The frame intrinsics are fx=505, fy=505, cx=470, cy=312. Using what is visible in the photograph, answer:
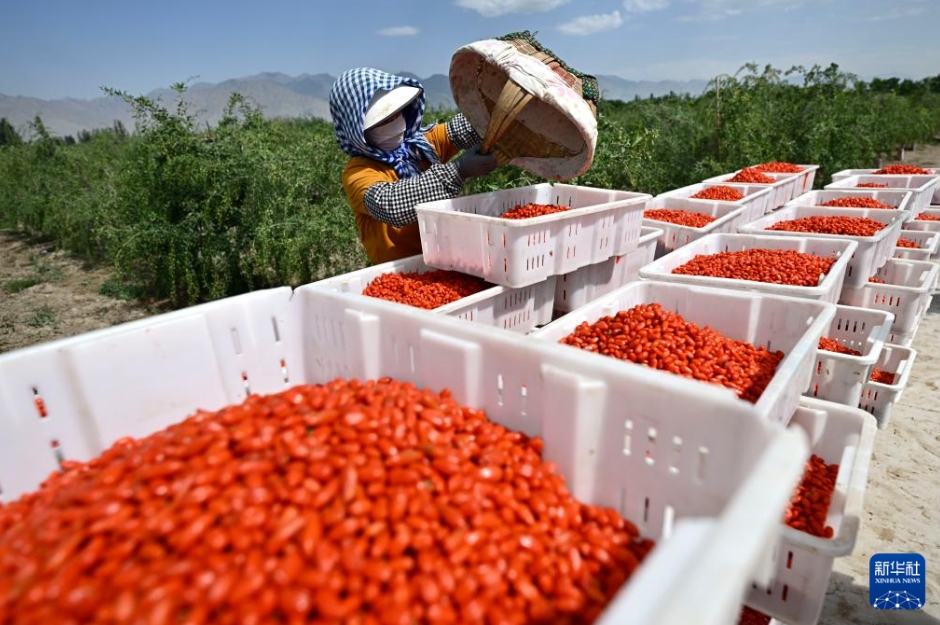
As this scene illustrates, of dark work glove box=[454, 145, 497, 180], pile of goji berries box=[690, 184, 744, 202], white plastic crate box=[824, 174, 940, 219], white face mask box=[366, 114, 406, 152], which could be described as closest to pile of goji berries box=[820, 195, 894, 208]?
white plastic crate box=[824, 174, 940, 219]

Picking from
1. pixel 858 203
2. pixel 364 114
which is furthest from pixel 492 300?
pixel 858 203

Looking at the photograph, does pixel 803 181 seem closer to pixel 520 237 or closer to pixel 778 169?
pixel 778 169

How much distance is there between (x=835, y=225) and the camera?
4.29 meters

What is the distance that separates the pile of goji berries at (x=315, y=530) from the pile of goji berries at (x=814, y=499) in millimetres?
994

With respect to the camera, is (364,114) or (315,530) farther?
(364,114)

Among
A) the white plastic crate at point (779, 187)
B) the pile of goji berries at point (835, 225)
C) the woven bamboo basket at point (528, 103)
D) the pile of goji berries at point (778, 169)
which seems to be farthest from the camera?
the pile of goji berries at point (778, 169)

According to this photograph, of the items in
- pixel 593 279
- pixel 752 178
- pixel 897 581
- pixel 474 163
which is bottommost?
pixel 897 581

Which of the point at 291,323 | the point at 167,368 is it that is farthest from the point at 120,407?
the point at 291,323

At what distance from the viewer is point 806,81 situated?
35.7ft

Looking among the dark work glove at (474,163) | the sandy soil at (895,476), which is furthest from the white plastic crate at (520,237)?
the sandy soil at (895,476)

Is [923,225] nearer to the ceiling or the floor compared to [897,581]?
nearer to the ceiling

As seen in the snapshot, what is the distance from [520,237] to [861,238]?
109 inches

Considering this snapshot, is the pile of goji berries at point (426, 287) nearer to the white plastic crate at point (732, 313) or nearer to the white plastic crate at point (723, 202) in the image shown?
the white plastic crate at point (732, 313)

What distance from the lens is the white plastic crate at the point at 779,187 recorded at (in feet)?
20.2
